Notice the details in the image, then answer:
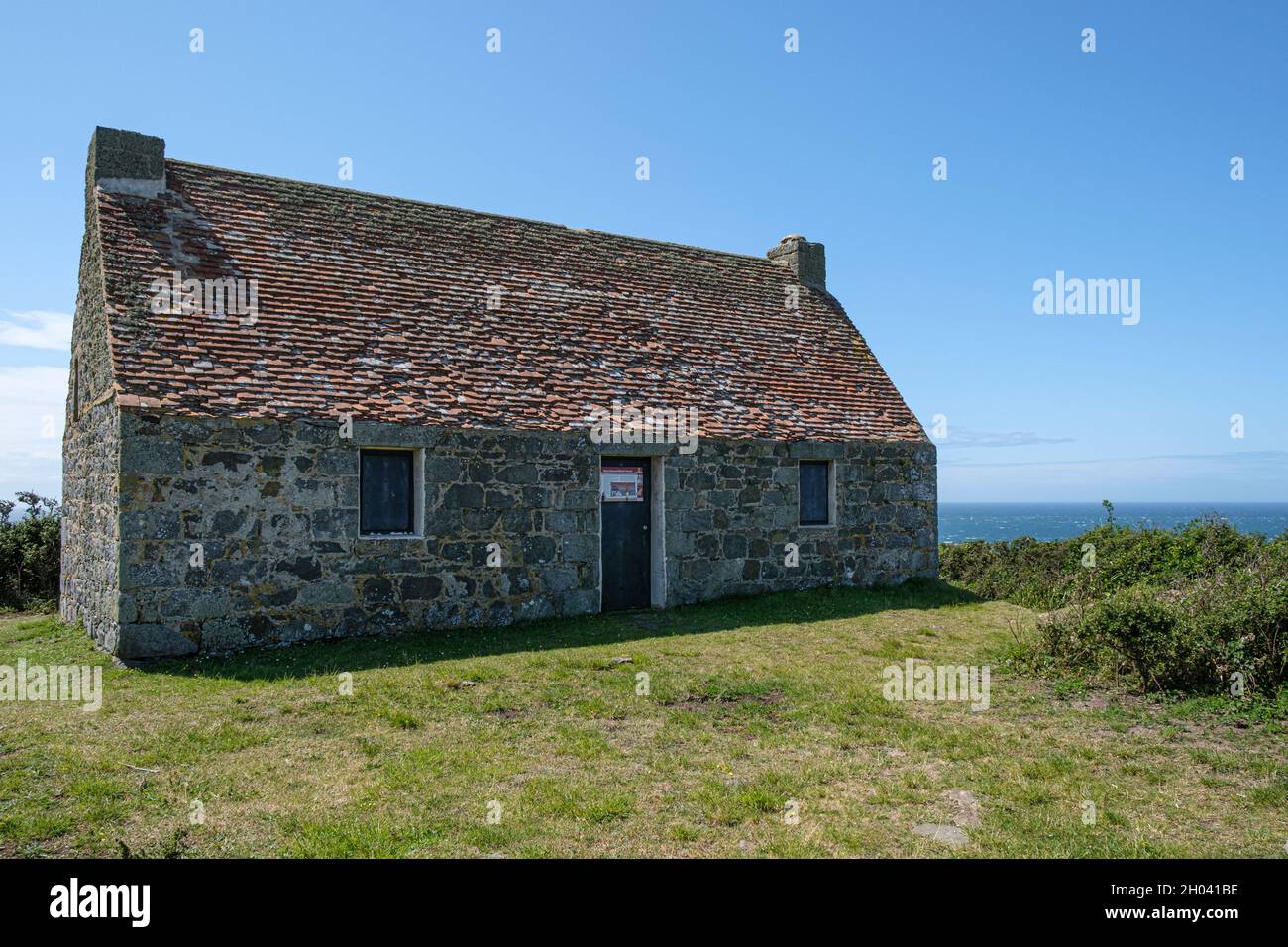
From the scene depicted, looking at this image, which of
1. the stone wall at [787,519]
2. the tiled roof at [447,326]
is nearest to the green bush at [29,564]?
the tiled roof at [447,326]

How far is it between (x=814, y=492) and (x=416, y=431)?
7303 millimetres

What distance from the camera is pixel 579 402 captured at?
13.4 m

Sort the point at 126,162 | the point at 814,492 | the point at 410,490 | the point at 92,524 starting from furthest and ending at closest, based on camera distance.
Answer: the point at 814,492, the point at 126,162, the point at 410,490, the point at 92,524

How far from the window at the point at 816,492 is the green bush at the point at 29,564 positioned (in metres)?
13.3

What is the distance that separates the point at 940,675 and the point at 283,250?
10.7 m

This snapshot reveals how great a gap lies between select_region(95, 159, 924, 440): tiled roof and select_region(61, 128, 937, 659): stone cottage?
0.04 metres

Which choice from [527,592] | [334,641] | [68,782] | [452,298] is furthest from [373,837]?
[452,298]

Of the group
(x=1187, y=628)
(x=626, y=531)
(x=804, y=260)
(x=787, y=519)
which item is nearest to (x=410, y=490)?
(x=626, y=531)

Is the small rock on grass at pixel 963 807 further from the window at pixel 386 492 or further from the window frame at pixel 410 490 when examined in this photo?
the window at pixel 386 492

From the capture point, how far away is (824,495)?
51.9ft

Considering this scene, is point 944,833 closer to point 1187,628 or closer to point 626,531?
point 1187,628

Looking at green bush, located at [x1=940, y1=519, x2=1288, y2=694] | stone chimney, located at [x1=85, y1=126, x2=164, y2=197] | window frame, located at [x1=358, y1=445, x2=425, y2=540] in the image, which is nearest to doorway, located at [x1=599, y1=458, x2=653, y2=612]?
window frame, located at [x1=358, y1=445, x2=425, y2=540]

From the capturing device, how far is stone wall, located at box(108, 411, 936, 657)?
10188mm

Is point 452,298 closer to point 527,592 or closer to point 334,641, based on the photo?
point 527,592
